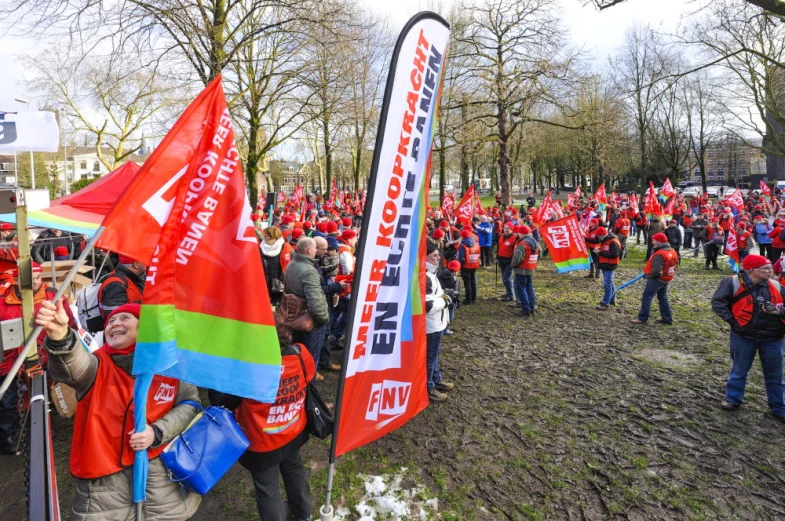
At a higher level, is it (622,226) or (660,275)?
(622,226)

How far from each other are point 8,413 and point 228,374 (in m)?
3.73

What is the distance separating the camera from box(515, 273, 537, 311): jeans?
9672 mm

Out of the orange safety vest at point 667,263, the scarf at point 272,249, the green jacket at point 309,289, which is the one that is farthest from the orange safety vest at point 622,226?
the green jacket at point 309,289

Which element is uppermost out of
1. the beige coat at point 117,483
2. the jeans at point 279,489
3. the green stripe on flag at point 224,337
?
the green stripe on flag at point 224,337

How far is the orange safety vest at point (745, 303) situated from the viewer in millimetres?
5105

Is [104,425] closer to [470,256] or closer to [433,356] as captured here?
[433,356]

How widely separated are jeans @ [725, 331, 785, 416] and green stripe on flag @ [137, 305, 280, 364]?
5640mm

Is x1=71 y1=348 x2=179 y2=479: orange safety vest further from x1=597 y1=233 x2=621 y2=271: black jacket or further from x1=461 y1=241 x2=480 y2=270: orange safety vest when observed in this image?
x1=597 y1=233 x2=621 y2=271: black jacket

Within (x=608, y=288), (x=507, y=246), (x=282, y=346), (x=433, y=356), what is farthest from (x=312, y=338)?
(x=608, y=288)

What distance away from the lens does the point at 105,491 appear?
2355mm

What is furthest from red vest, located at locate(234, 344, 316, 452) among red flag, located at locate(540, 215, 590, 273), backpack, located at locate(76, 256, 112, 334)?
red flag, located at locate(540, 215, 590, 273)

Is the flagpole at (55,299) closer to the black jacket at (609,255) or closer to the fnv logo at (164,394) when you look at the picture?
the fnv logo at (164,394)

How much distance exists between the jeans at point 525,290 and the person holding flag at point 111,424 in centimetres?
814

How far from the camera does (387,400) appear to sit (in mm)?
2854
